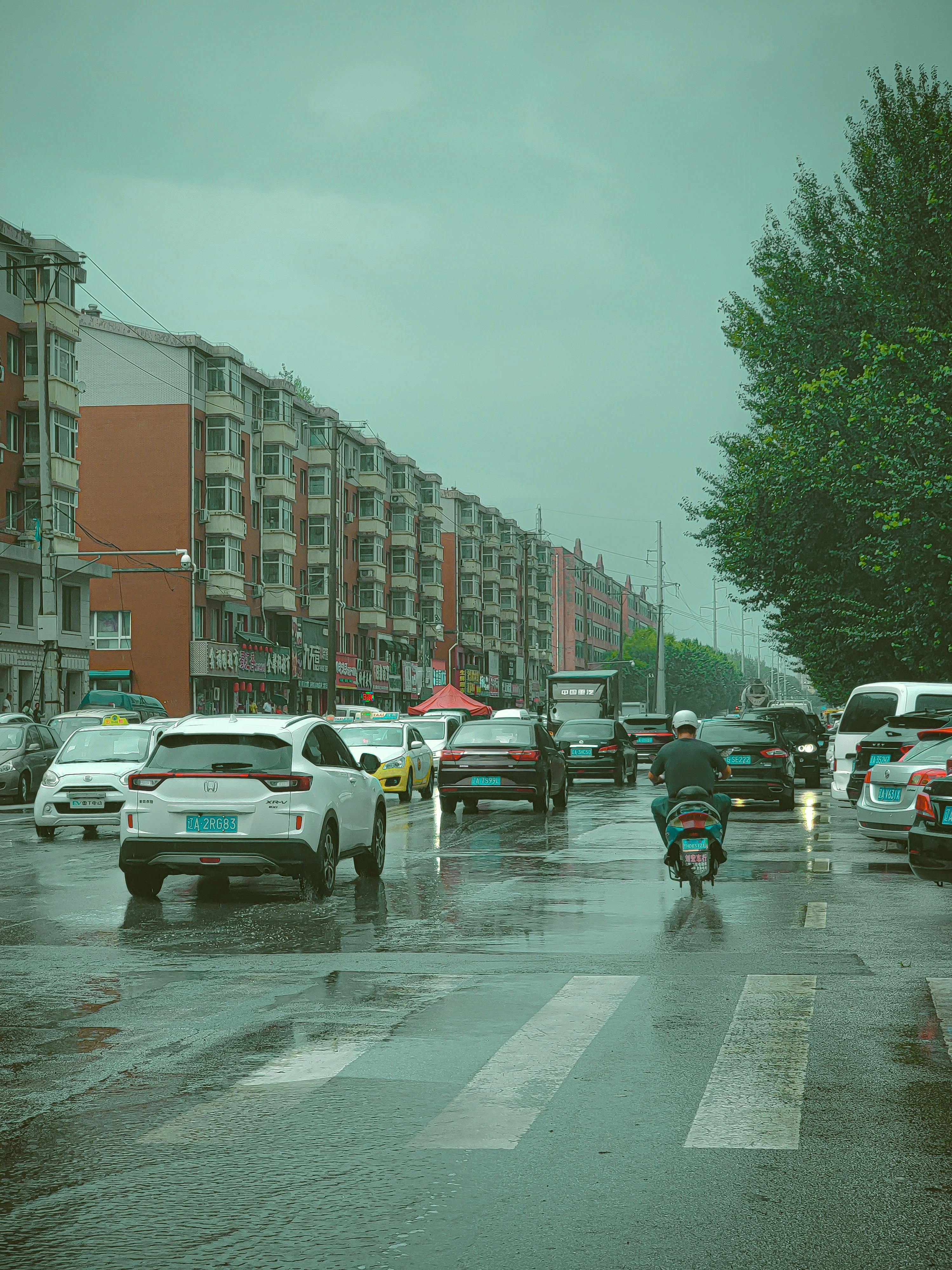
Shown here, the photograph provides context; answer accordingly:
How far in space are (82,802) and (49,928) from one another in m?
10.3

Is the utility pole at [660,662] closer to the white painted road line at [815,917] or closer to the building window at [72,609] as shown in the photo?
the building window at [72,609]

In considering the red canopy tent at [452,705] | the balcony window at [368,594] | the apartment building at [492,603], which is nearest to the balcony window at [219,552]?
the red canopy tent at [452,705]

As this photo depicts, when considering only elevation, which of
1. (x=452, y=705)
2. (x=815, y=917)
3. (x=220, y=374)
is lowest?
(x=815, y=917)

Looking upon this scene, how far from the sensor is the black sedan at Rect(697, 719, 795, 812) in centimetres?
2720

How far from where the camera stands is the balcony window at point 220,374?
69438 mm

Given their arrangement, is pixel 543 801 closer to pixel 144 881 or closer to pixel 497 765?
pixel 497 765

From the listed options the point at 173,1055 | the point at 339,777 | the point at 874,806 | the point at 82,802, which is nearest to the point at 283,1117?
the point at 173,1055

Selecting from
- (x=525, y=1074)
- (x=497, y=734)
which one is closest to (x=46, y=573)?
(x=497, y=734)

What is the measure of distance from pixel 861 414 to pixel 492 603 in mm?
97458

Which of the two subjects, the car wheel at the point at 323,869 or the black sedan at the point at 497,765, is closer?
the car wheel at the point at 323,869

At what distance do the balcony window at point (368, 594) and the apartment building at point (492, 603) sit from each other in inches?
608

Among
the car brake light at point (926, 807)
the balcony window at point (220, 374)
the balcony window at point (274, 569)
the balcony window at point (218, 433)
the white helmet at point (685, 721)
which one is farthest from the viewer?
the balcony window at point (274, 569)

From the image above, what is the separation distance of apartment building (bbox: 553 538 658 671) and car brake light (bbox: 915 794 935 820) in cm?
13709

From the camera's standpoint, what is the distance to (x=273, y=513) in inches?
2982
